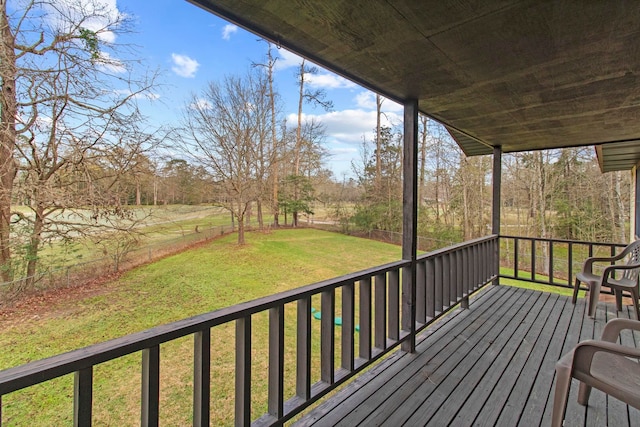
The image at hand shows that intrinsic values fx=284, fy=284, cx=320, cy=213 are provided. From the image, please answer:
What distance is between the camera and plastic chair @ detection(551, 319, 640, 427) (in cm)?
124

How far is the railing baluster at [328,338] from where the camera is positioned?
171 centimetres

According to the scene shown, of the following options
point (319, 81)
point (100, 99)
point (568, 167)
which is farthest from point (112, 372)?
point (568, 167)

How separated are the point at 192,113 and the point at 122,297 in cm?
702

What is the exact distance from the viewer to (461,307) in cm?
342

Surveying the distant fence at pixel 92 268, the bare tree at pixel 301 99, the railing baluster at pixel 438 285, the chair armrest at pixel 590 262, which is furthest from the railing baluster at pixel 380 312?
the bare tree at pixel 301 99

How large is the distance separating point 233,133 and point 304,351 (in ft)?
35.3

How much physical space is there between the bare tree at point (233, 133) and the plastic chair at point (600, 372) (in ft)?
35.2

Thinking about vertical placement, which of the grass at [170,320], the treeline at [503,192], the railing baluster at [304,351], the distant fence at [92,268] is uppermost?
the treeline at [503,192]

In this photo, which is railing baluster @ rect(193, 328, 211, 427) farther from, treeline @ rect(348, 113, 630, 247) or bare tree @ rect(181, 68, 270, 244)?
treeline @ rect(348, 113, 630, 247)

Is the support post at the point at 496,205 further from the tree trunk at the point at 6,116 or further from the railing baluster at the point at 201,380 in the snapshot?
the tree trunk at the point at 6,116

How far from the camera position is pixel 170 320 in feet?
20.0

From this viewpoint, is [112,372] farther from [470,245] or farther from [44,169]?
[470,245]

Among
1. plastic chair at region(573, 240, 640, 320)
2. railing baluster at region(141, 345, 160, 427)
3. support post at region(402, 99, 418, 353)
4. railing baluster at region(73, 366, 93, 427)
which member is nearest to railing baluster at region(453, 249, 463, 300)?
support post at region(402, 99, 418, 353)

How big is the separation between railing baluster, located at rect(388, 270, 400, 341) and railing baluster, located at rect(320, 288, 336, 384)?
699 mm
